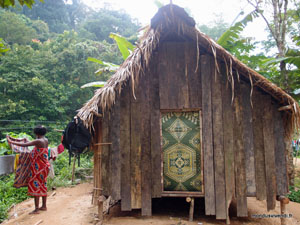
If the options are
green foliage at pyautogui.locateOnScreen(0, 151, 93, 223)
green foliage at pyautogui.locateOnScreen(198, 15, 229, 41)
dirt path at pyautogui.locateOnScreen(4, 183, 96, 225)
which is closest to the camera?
dirt path at pyautogui.locateOnScreen(4, 183, 96, 225)

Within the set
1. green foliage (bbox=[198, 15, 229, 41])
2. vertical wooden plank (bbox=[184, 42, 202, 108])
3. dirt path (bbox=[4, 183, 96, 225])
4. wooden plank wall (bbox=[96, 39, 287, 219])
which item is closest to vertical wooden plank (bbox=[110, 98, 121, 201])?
wooden plank wall (bbox=[96, 39, 287, 219])

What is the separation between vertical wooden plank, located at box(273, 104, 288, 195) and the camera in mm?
4102

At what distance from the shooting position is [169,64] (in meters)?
4.41

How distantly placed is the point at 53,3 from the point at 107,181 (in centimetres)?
3636

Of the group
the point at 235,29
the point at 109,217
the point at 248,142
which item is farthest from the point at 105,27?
the point at 248,142

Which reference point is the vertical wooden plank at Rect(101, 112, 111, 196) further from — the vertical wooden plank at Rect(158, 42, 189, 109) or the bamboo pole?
the vertical wooden plank at Rect(158, 42, 189, 109)

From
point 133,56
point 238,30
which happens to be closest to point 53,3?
point 238,30

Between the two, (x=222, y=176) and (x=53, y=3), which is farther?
(x=53, y=3)

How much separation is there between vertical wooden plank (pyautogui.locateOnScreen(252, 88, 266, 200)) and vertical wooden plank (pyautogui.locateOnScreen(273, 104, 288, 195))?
256mm

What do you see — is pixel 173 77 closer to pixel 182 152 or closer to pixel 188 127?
pixel 188 127

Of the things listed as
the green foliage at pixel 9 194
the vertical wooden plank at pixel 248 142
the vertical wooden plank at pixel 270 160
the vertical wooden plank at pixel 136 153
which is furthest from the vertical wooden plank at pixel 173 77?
the green foliage at pixel 9 194

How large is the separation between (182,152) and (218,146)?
657mm

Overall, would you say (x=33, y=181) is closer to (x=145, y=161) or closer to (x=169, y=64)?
(x=145, y=161)

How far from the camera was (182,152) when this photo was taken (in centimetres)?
433
